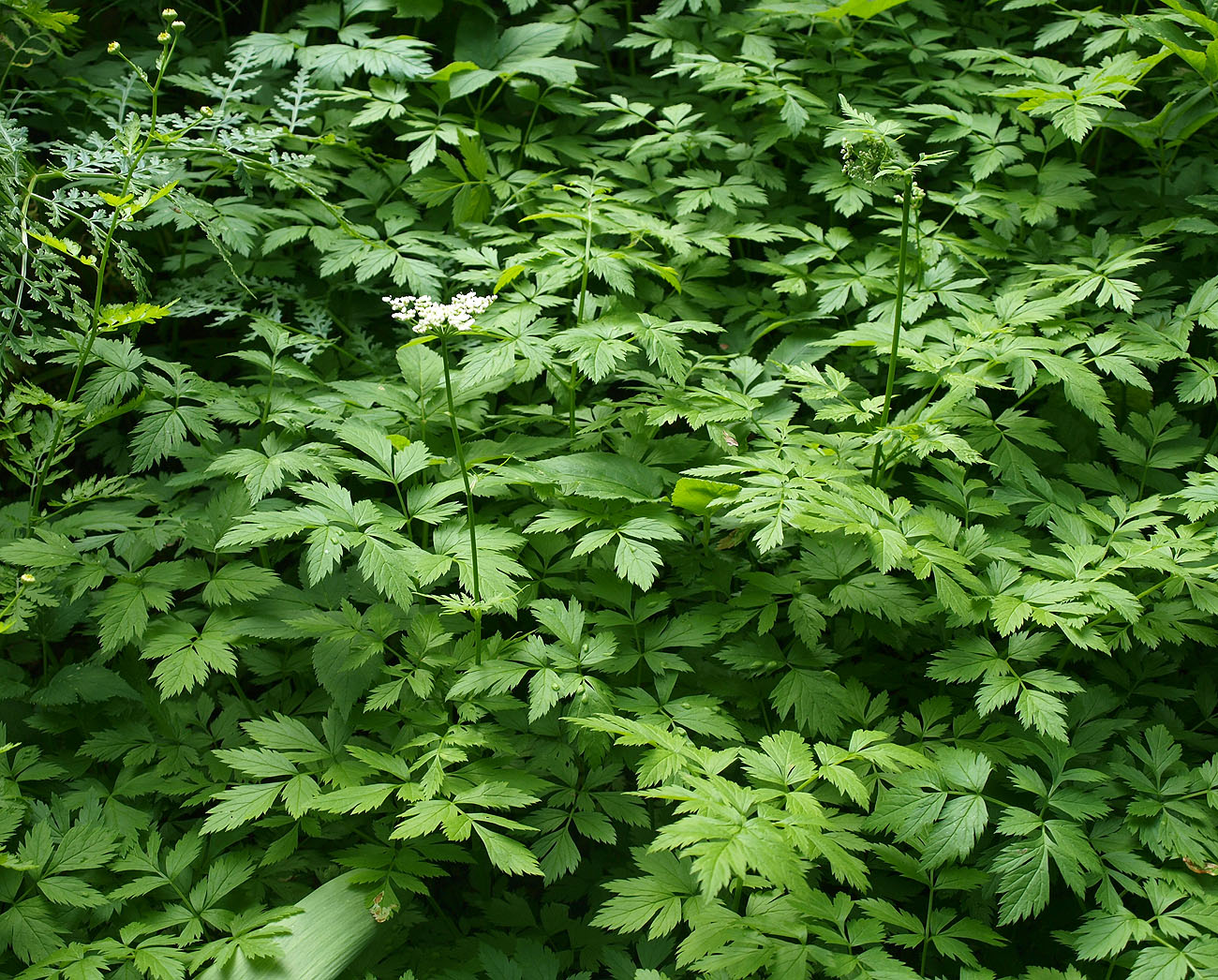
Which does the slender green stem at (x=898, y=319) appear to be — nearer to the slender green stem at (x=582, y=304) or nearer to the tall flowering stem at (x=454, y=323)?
the slender green stem at (x=582, y=304)

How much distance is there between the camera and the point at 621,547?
6.45 ft

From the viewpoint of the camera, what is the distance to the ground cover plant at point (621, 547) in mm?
1745

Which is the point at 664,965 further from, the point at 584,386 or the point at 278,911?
the point at 584,386

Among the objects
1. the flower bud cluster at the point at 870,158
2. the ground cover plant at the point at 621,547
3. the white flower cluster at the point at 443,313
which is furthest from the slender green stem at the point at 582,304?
the flower bud cluster at the point at 870,158

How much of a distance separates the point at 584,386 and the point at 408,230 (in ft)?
2.67

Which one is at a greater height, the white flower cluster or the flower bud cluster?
the flower bud cluster

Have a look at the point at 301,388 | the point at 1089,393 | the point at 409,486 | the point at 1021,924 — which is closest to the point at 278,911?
the point at 409,486

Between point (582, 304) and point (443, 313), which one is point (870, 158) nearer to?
point (582, 304)

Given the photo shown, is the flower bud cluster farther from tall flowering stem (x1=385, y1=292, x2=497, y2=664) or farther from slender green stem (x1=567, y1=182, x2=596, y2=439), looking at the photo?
tall flowering stem (x1=385, y1=292, x2=497, y2=664)

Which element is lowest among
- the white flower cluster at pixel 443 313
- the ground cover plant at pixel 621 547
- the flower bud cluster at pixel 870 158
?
the ground cover plant at pixel 621 547

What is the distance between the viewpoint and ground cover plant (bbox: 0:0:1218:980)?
5.73 feet

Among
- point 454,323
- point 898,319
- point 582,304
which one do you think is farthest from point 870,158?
point 454,323

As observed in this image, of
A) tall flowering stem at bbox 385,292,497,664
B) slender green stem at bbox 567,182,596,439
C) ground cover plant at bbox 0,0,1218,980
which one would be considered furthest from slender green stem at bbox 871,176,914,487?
tall flowering stem at bbox 385,292,497,664

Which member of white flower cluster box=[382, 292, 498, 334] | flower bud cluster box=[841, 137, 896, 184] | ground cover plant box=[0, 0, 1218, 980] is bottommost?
ground cover plant box=[0, 0, 1218, 980]
